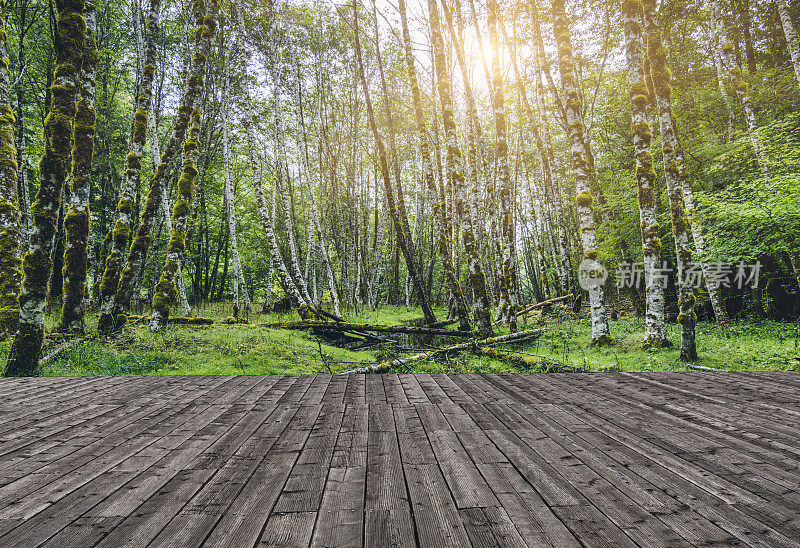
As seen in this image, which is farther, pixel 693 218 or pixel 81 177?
pixel 693 218

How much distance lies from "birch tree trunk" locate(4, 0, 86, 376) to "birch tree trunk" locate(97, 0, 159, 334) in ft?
Result: 7.68

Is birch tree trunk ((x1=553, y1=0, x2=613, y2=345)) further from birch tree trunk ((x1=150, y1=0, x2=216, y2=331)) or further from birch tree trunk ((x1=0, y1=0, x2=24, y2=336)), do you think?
birch tree trunk ((x1=0, y1=0, x2=24, y2=336))

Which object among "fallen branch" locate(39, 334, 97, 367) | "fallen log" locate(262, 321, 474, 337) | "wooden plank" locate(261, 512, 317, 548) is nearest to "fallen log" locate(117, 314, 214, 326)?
"fallen log" locate(262, 321, 474, 337)

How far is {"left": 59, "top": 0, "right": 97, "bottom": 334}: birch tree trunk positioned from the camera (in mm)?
7219

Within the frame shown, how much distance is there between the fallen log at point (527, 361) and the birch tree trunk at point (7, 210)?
902 centimetres

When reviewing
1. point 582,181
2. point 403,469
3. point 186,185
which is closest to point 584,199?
point 582,181

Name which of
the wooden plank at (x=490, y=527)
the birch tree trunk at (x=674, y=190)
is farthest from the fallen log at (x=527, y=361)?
the wooden plank at (x=490, y=527)

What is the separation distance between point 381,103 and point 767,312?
18960 mm

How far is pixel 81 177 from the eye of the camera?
7277 millimetres

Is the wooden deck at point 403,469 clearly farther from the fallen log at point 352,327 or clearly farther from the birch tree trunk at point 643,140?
the fallen log at point 352,327

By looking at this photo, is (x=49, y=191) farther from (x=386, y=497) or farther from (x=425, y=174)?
(x=425, y=174)

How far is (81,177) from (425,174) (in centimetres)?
1058

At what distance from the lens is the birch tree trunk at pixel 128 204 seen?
831cm

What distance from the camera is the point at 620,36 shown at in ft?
53.1
